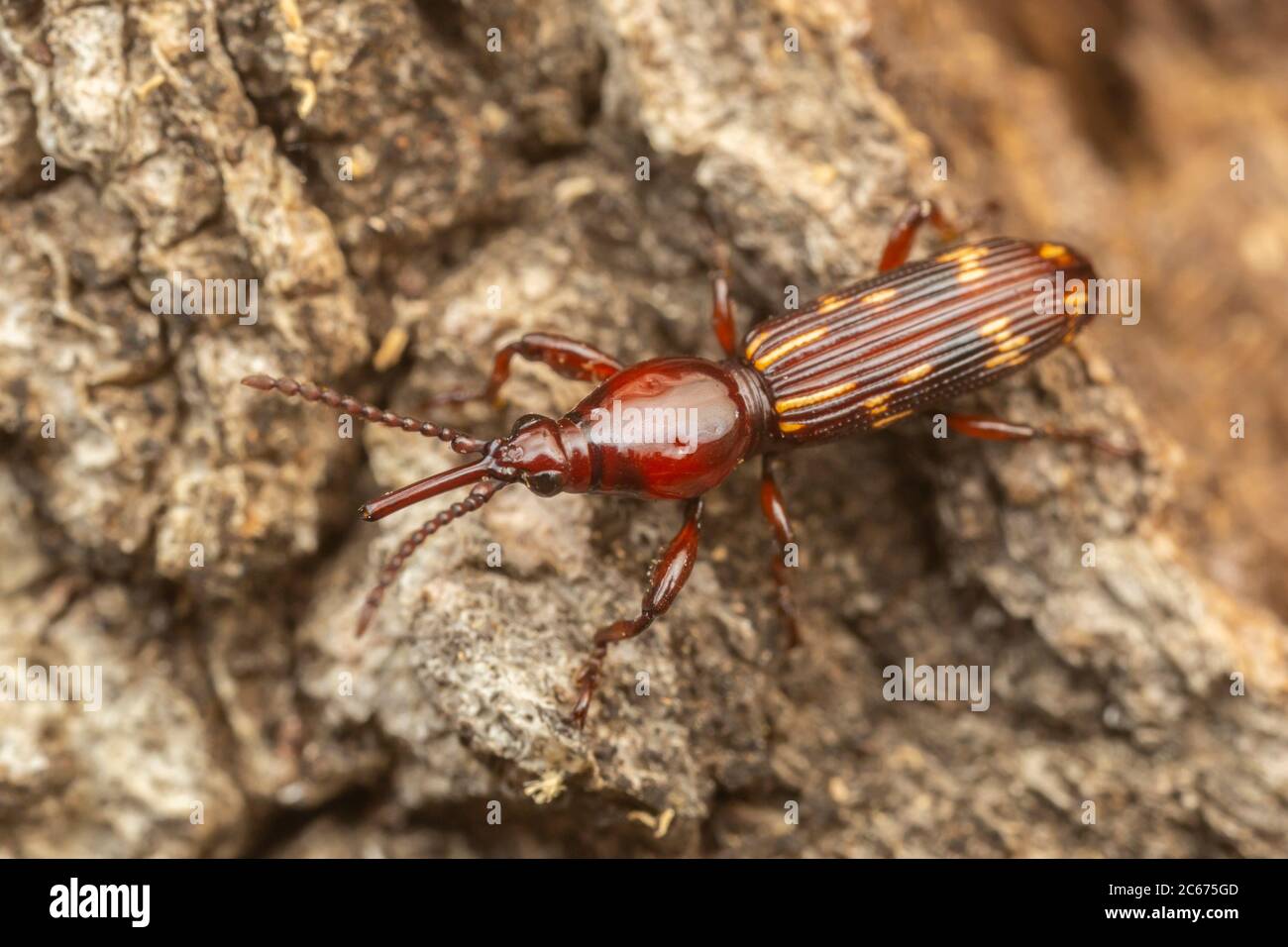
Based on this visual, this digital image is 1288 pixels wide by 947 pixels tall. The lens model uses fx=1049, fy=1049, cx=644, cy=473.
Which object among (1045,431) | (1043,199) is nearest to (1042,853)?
(1045,431)

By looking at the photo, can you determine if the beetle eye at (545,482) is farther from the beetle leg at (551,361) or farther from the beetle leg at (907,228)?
the beetle leg at (907,228)

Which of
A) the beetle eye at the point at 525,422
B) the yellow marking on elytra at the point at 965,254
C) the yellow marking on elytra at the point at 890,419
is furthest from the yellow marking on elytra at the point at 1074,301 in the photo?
the beetle eye at the point at 525,422

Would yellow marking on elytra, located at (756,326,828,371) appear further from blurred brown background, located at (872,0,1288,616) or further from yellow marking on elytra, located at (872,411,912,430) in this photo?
blurred brown background, located at (872,0,1288,616)

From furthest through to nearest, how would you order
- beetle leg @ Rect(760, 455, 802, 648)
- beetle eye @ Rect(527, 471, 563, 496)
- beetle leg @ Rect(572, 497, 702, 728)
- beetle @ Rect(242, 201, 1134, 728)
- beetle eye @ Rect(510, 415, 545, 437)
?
beetle leg @ Rect(760, 455, 802, 648) → beetle @ Rect(242, 201, 1134, 728) → beetle eye @ Rect(510, 415, 545, 437) → beetle eye @ Rect(527, 471, 563, 496) → beetle leg @ Rect(572, 497, 702, 728)

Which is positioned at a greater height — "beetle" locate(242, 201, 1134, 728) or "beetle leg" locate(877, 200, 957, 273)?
"beetle leg" locate(877, 200, 957, 273)

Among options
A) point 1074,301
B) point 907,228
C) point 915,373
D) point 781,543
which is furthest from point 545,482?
point 1074,301

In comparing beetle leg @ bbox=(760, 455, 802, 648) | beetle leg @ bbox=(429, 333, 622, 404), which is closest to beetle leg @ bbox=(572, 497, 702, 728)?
beetle leg @ bbox=(760, 455, 802, 648)

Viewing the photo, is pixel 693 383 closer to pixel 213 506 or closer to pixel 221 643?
pixel 213 506
